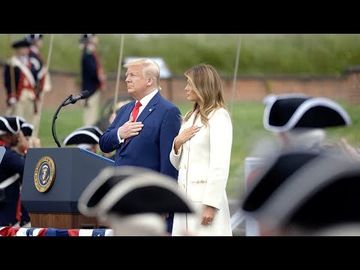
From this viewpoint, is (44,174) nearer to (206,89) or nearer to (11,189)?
(206,89)

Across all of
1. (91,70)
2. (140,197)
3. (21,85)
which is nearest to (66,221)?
(140,197)

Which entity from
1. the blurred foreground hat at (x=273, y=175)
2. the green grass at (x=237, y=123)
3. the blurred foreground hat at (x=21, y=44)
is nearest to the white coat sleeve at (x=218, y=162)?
the blurred foreground hat at (x=273, y=175)

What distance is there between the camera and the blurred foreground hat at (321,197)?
3.05 m

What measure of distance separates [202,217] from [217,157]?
1.00 ft

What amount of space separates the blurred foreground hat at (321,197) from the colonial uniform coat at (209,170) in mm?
2445

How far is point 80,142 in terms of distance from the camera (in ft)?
29.2

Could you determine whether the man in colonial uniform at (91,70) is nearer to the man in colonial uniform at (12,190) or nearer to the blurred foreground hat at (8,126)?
the blurred foreground hat at (8,126)

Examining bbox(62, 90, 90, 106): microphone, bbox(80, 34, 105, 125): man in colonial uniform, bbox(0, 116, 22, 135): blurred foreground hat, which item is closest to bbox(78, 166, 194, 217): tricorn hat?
bbox(62, 90, 90, 106): microphone

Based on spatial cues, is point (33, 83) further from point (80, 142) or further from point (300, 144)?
point (300, 144)

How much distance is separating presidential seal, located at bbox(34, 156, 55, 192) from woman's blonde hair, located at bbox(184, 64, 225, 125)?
3.13ft

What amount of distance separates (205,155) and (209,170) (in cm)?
11

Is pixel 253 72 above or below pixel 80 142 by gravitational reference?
above
